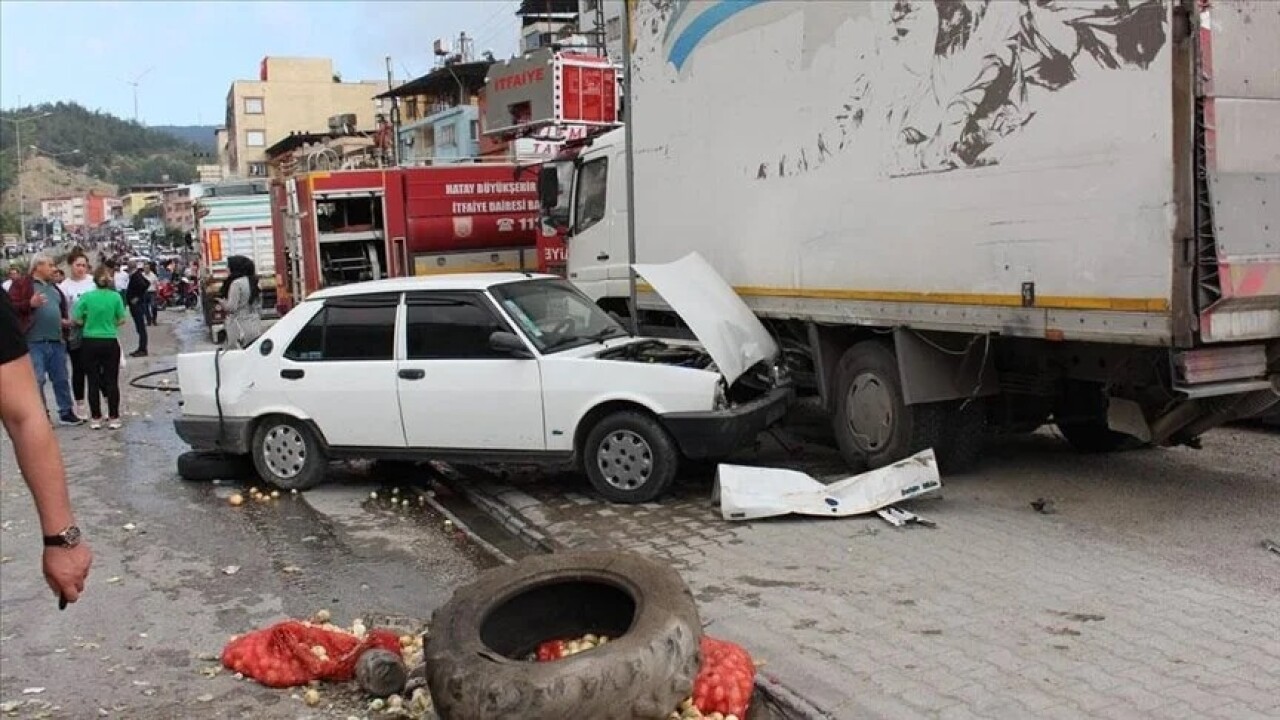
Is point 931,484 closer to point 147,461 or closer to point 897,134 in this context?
point 897,134

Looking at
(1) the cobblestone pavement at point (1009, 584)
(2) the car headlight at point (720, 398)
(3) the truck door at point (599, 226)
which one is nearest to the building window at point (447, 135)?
(3) the truck door at point (599, 226)

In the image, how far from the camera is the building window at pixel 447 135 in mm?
44625

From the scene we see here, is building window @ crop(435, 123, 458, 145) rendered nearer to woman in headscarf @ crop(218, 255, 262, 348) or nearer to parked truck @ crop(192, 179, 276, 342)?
parked truck @ crop(192, 179, 276, 342)

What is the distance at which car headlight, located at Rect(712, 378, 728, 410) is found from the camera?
281 inches

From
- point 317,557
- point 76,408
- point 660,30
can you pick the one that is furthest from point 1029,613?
point 76,408

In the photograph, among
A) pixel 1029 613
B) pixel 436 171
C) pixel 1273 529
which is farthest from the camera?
pixel 436 171

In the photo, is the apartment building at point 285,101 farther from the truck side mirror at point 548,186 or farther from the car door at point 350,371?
the car door at point 350,371

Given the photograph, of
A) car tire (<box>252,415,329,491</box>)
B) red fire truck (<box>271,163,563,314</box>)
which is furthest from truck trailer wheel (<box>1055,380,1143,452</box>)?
red fire truck (<box>271,163,563,314</box>)

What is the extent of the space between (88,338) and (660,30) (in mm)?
6688

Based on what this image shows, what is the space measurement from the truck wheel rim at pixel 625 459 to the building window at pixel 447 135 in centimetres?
3885

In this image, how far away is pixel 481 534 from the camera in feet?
23.7

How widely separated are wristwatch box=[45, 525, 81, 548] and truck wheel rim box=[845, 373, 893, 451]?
563 centimetres

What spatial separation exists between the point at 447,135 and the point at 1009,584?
42797mm

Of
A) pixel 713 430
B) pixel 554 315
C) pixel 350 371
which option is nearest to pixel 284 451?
pixel 350 371
